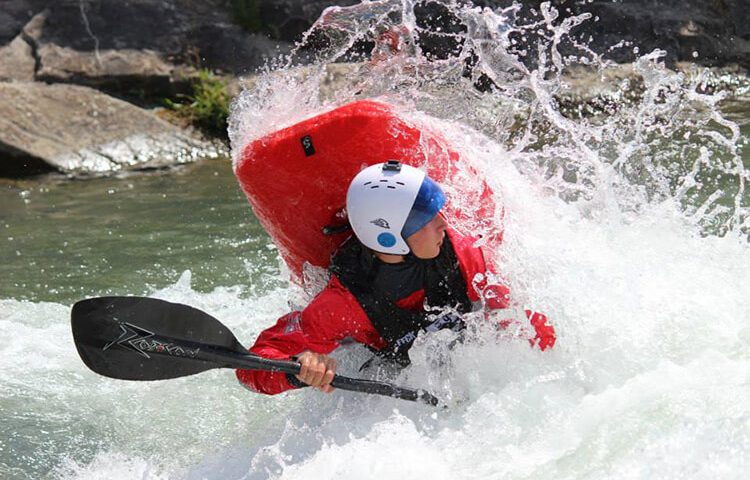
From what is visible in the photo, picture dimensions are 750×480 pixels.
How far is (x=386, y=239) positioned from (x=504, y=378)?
776 millimetres

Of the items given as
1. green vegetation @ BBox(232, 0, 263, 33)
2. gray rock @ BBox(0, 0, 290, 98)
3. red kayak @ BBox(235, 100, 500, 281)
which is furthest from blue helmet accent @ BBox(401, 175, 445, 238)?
green vegetation @ BBox(232, 0, 263, 33)

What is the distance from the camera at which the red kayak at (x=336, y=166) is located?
4402 millimetres

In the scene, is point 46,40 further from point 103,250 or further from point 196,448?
point 196,448

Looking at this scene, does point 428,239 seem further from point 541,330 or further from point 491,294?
point 541,330

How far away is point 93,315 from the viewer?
13.6ft

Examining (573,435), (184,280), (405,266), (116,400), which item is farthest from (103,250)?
(573,435)

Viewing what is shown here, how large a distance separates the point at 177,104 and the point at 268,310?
534 cm

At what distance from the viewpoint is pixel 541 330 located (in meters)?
4.18

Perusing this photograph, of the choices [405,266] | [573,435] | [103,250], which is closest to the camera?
[573,435]

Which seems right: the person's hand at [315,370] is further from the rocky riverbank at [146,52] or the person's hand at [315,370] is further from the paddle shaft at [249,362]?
the rocky riverbank at [146,52]

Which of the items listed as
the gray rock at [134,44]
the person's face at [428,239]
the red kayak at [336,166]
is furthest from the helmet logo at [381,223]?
the gray rock at [134,44]

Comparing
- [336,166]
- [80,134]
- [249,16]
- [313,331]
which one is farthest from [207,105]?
[313,331]

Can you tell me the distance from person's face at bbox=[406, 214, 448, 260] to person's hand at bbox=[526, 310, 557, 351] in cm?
48

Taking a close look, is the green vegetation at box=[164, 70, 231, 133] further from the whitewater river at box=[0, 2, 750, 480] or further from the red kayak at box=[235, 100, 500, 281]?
the red kayak at box=[235, 100, 500, 281]
